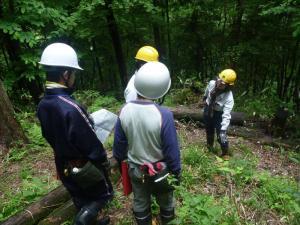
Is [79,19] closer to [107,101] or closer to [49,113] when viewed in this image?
[107,101]

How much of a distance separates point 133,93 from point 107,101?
6607mm

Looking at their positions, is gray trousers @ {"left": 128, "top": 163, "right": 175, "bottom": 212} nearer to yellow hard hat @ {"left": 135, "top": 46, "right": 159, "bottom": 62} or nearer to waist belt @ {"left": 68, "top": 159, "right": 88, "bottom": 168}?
waist belt @ {"left": 68, "top": 159, "right": 88, "bottom": 168}

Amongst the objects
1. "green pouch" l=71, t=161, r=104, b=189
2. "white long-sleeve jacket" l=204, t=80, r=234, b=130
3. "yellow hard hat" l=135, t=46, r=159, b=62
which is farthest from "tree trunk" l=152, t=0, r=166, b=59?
"green pouch" l=71, t=161, r=104, b=189

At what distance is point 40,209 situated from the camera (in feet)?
15.6

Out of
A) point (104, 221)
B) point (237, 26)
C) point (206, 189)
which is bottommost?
point (206, 189)

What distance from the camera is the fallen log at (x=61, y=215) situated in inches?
181

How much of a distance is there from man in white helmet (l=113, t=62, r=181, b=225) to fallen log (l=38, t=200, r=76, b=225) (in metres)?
1.04

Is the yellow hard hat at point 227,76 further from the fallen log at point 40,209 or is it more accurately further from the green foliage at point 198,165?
the fallen log at point 40,209

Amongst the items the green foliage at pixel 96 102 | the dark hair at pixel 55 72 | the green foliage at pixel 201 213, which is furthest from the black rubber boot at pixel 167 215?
the green foliage at pixel 96 102

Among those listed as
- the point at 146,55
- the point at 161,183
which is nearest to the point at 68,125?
the point at 161,183

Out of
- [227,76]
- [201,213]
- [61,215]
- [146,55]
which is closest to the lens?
[201,213]

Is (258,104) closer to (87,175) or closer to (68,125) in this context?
(87,175)

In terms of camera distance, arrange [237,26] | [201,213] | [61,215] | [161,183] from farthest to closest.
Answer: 1. [237,26]
2. [61,215]
3. [201,213]
4. [161,183]

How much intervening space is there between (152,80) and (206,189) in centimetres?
276
